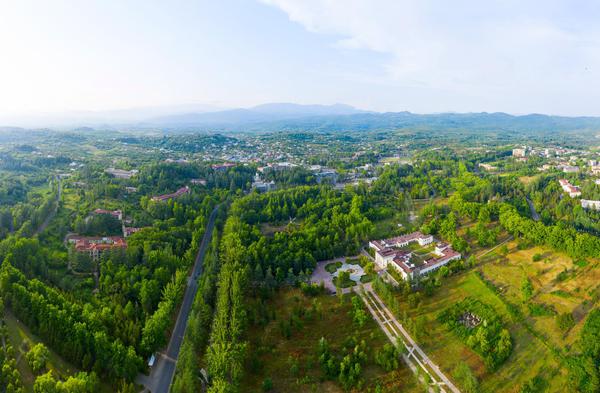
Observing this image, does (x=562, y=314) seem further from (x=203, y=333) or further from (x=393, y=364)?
(x=203, y=333)

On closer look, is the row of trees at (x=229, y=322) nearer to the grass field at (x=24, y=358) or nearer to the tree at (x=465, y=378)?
the grass field at (x=24, y=358)

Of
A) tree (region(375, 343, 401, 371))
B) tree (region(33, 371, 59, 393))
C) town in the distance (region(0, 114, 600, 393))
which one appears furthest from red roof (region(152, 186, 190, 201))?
tree (region(375, 343, 401, 371))

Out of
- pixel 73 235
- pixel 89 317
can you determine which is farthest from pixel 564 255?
pixel 73 235

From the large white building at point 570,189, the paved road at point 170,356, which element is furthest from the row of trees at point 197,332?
the large white building at point 570,189

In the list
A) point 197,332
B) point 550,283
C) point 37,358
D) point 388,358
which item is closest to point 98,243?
point 37,358

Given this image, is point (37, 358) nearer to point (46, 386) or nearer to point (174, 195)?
point (46, 386)

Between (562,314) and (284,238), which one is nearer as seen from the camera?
(562,314)
